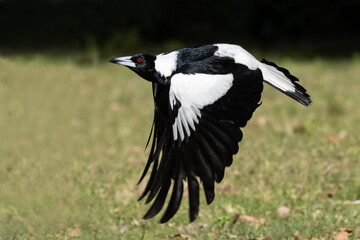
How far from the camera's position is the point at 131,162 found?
4574 mm

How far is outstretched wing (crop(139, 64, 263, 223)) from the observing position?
258cm

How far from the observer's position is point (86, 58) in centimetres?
Answer: 862

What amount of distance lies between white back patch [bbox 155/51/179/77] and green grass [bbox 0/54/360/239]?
2.60 ft

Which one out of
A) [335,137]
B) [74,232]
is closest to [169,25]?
[335,137]

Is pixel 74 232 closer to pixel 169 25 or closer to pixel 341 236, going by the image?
pixel 341 236

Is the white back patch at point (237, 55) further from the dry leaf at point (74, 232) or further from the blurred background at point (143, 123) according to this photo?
the dry leaf at point (74, 232)

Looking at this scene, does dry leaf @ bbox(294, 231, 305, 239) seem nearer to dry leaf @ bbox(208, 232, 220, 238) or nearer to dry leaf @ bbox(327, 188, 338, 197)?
dry leaf @ bbox(208, 232, 220, 238)

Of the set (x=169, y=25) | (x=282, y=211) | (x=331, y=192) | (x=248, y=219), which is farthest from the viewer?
(x=169, y=25)

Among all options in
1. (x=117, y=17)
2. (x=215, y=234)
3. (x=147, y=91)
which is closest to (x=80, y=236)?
(x=215, y=234)

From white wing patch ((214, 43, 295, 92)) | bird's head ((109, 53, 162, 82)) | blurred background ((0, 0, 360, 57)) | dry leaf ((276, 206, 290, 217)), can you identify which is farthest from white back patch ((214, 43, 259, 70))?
blurred background ((0, 0, 360, 57))

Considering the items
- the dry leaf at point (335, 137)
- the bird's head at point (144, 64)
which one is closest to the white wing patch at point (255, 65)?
the bird's head at point (144, 64)

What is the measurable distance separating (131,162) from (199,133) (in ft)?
6.55

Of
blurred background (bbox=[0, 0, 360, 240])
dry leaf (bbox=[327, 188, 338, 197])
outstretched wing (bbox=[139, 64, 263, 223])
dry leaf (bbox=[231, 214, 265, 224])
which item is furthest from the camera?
dry leaf (bbox=[327, 188, 338, 197])

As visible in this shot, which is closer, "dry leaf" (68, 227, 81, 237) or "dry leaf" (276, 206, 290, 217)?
"dry leaf" (68, 227, 81, 237)
